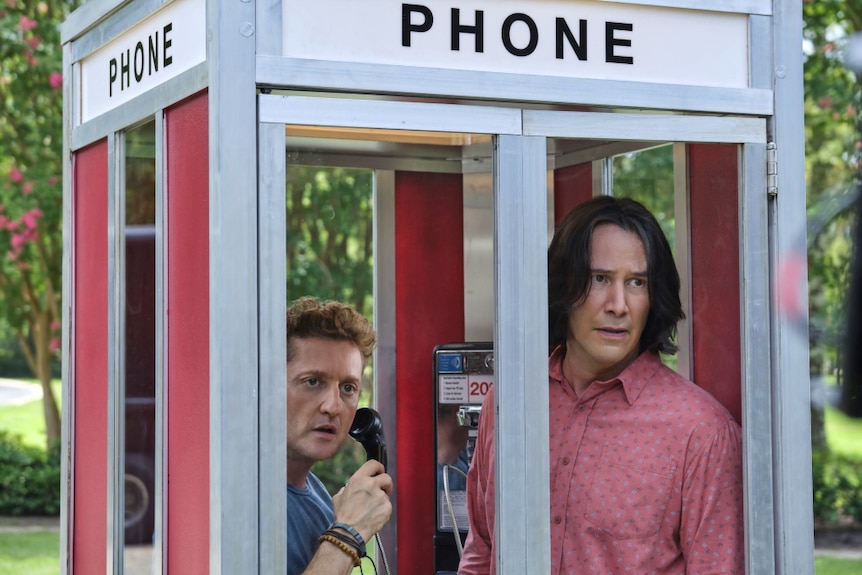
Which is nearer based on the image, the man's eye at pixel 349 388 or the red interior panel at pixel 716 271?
the red interior panel at pixel 716 271

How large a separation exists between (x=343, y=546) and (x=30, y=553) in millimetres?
7213

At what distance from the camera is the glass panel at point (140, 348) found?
3094mm

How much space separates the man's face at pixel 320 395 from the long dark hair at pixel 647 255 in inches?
27.1

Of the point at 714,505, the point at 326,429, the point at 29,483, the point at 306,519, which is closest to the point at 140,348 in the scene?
the point at 326,429

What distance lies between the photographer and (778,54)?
10.2 feet

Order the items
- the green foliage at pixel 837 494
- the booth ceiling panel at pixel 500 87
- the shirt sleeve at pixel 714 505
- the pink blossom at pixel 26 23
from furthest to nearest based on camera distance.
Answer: the pink blossom at pixel 26 23 < the green foliage at pixel 837 494 < the shirt sleeve at pixel 714 505 < the booth ceiling panel at pixel 500 87

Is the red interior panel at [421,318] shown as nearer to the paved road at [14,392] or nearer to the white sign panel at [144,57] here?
the white sign panel at [144,57]

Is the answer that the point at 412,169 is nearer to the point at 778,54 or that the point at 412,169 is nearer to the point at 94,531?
the point at 778,54

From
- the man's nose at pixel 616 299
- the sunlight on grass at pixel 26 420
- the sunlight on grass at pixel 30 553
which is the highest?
the man's nose at pixel 616 299

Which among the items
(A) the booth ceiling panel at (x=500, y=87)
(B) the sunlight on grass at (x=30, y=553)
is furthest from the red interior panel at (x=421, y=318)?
(B) the sunlight on grass at (x=30, y=553)

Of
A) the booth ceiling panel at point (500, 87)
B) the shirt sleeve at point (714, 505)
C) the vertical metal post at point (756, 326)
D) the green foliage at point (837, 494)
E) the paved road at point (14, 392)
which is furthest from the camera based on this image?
the paved road at point (14, 392)

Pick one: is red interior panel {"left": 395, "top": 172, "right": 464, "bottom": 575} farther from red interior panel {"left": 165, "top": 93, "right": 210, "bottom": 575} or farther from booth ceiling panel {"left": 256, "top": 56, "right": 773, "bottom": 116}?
red interior panel {"left": 165, "top": 93, "right": 210, "bottom": 575}

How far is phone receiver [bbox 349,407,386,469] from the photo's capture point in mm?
3426

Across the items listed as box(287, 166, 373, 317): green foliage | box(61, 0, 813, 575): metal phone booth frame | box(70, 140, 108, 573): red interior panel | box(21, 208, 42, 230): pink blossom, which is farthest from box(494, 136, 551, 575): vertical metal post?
box(21, 208, 42, 230): pink blossom
